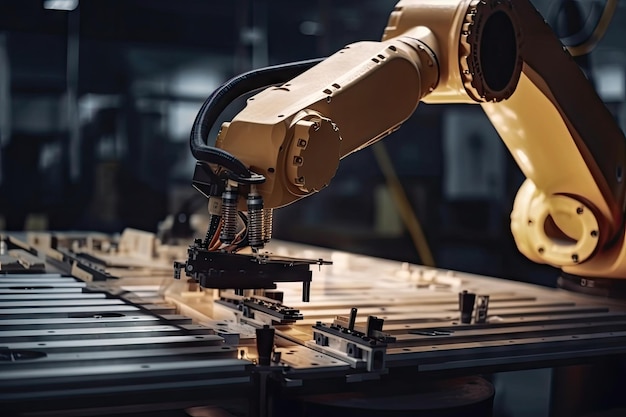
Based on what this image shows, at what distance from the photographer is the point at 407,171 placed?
172 inches

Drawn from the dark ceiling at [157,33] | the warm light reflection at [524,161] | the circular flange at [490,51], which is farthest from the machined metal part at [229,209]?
the dark ceiling at [157,33]

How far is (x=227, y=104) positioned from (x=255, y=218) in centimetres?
29

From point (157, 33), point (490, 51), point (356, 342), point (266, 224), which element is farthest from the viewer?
point (157, 33)

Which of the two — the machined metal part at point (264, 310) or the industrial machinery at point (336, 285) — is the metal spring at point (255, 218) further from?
the machined metal part at point (264, 310)

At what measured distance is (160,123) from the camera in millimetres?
4727

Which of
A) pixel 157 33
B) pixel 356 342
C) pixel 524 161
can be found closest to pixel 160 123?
pixel 157 33

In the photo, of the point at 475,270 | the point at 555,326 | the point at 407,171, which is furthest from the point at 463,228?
the point at 555,326

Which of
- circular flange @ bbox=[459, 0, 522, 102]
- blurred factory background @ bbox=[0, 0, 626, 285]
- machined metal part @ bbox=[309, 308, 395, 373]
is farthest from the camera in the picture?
blurred factory background @ bbox=[0, 0, 626, 285]

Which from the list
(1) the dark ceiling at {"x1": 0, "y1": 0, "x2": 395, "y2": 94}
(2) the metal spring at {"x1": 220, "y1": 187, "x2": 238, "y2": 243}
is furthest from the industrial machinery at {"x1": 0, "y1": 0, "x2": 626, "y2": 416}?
(1) the dark ceiling at {"x1": 0, "y1": 0, "x2": 395, "y2": 94}

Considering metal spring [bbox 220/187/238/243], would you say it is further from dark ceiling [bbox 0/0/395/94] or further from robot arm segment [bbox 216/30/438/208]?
dark ceiling [bbox 0/0/395/94]

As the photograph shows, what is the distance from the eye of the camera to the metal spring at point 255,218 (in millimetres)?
1642

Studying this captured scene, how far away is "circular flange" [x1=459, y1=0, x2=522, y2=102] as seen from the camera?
1.99 meters

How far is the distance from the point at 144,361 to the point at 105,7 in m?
3.38

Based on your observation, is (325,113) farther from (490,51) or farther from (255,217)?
(490,51)
